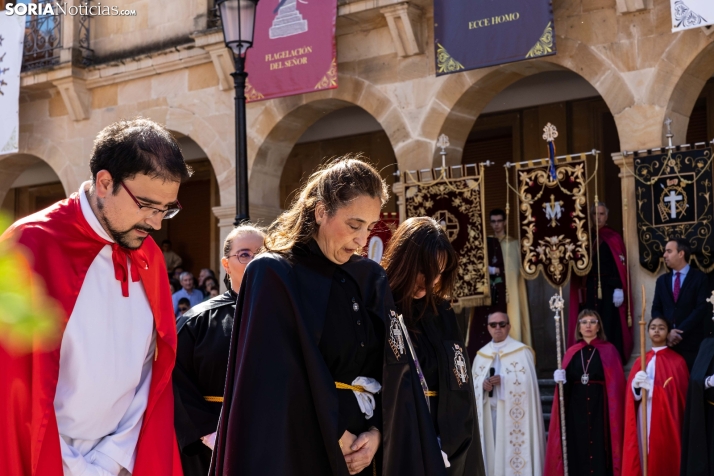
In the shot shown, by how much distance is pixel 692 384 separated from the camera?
8.59 metres

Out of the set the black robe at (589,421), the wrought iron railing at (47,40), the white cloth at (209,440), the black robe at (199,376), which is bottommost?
the black robe at (589,421)

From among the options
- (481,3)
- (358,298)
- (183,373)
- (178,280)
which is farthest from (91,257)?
(178,280)

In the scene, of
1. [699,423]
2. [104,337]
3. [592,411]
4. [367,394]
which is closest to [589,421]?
[592,411]

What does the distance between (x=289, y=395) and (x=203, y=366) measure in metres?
1.48

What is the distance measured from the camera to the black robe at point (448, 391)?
4633 millimetres

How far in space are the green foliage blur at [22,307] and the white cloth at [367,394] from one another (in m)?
1.06

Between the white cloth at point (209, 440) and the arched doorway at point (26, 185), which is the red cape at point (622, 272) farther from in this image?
the arched doorway at point (26, 185)

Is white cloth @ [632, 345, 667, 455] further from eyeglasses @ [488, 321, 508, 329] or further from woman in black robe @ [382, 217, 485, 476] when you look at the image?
woman in black robe @ [382, 217, 485, 476]

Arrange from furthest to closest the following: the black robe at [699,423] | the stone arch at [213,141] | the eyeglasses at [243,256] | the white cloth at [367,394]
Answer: the stone arch at [213,141]
the black robe at [699,423]
the eyeglasses at [243,256]
the white cloth at [367,394]

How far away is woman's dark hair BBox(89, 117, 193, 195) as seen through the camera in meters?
3.23

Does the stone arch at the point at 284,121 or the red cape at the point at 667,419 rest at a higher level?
the stone arch at the point at 284,121

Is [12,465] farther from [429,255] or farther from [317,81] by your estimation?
[317,81]

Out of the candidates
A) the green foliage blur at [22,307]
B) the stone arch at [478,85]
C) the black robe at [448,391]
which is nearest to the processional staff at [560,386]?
the stone arch at [478,85]

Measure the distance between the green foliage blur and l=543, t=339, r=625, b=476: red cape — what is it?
7.27 metres
